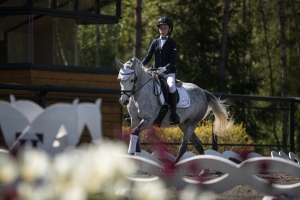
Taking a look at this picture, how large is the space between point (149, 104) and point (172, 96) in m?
0.56

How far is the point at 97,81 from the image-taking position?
18.0 m

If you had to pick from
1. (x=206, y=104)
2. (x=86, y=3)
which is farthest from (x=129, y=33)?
(x=206, y=104)

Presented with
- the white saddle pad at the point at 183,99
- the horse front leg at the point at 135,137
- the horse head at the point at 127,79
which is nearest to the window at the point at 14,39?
the white saddle pad at the point at 183,99

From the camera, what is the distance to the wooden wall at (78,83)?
16.9 meters

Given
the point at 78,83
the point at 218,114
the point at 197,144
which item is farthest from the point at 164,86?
the point at 78,83

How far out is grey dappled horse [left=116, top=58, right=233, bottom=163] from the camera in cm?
1069

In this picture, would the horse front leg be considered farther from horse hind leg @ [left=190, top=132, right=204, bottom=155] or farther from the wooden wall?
the wooden wall

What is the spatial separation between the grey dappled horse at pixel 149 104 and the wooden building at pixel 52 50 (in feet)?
13.9

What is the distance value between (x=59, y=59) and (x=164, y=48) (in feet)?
21.6

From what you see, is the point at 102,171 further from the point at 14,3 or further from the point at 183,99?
the point at 14,3

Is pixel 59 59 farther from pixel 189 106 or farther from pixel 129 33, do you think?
pixel 129 33

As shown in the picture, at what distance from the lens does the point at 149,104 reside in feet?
36.7

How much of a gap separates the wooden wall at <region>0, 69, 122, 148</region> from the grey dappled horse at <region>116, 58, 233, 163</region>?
4266 millimetres

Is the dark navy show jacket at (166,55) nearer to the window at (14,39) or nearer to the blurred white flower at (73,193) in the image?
the window at (14,39)
